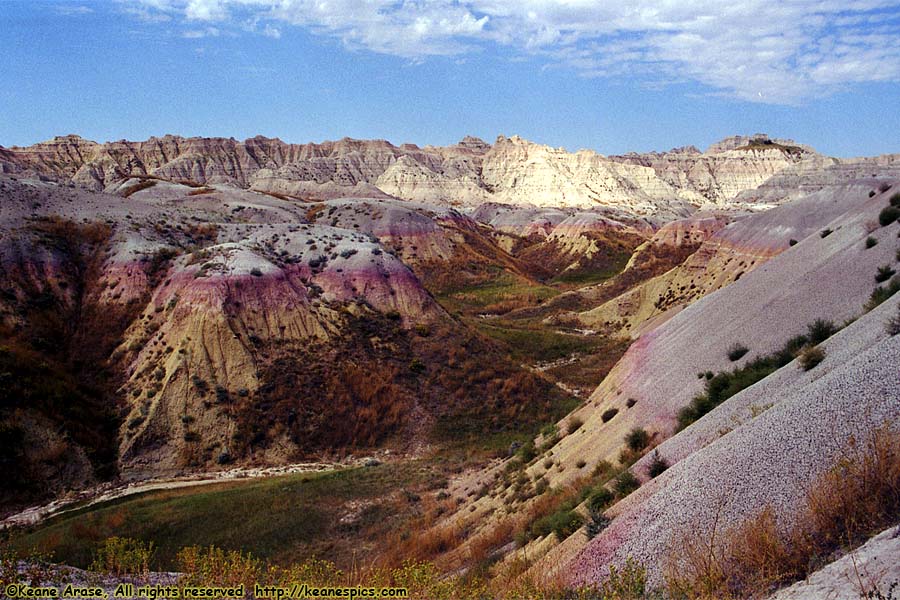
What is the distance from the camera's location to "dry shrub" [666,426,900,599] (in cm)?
546

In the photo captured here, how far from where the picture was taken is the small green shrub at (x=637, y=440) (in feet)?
40.5

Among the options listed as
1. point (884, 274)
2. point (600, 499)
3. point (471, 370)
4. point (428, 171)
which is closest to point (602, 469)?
point (600, 499)

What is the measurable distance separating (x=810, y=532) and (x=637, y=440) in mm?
6912

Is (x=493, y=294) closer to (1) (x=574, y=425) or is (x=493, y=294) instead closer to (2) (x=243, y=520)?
(1) (x=574, y=425)

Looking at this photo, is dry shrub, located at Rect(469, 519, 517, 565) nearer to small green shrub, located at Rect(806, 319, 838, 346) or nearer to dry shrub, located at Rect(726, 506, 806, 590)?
dry shrub, located at Rect(726, 506, 806, 590)

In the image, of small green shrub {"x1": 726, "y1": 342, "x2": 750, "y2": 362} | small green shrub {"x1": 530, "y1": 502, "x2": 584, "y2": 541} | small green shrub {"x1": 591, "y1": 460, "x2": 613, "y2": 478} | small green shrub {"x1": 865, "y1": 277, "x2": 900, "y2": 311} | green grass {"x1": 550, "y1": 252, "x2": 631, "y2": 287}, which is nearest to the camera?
small green shrub {"x1": 530, "y1": 502, "x2": 584, "y2": 541}

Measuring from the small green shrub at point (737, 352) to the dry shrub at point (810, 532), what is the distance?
8.94 m

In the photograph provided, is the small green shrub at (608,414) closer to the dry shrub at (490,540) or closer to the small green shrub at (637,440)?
the small green shrub at (637,440)

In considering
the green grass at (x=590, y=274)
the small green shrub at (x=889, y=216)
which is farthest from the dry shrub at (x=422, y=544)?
the green grass at (x=590, y=274)

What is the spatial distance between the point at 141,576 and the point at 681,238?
262ft

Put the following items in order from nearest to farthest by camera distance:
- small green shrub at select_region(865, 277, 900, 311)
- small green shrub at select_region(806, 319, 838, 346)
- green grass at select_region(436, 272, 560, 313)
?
small green shrub at select_region(806, 319, 838, 346) < small green shrub at select_region(865, 277, 900, 311) < green grass at select_region(436, 272, 560, 313)

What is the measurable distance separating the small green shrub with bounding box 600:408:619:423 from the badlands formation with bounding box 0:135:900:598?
4.2 inches

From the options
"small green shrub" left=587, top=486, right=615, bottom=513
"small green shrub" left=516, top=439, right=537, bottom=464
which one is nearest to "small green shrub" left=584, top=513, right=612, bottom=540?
"small green shrub" left=587, top=486, right=615, bottom=513

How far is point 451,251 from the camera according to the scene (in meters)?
80.8
